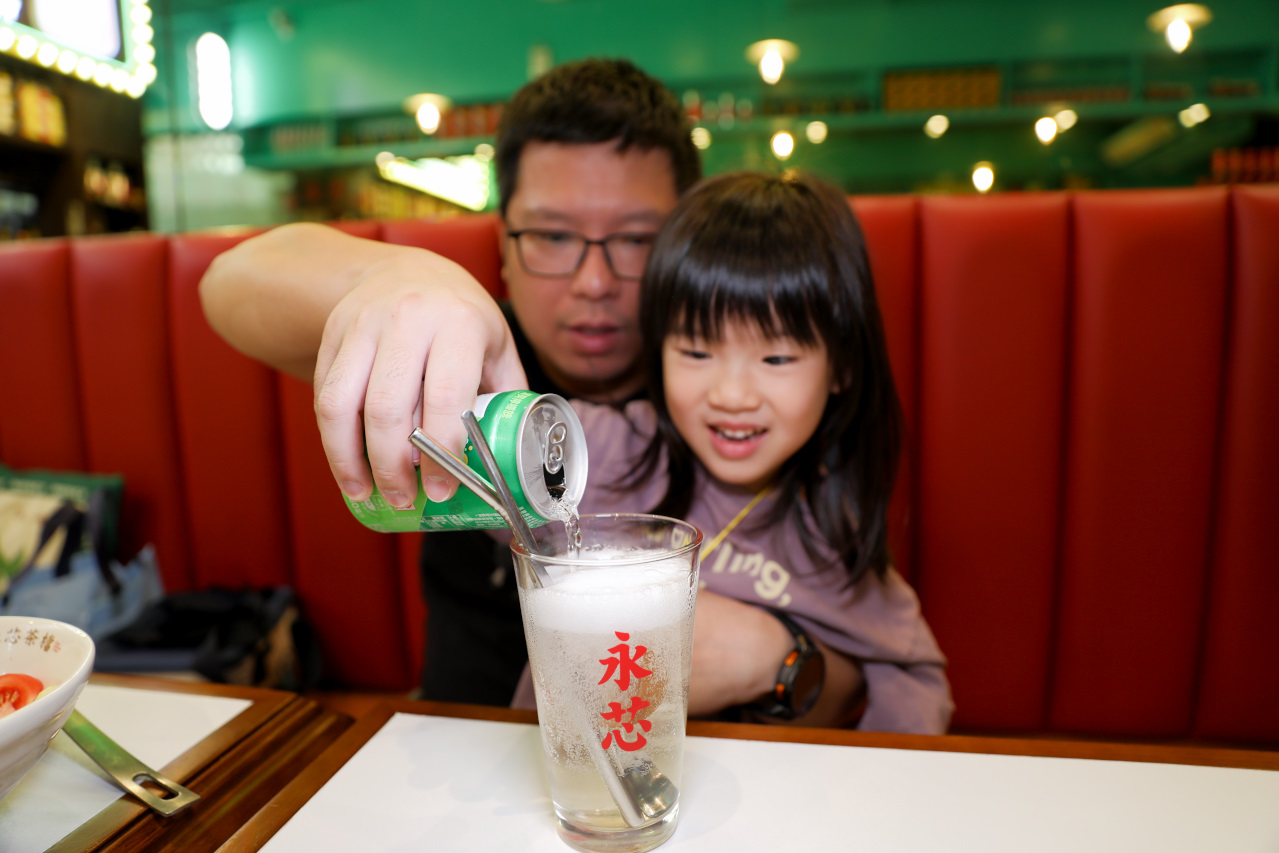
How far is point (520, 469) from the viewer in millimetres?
460

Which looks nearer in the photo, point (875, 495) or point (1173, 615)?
point (875, 495)

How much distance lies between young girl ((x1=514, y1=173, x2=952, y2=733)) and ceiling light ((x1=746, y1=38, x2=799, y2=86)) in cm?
393

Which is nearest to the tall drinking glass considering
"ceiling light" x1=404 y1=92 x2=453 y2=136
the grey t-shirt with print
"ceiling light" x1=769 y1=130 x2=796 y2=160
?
the grey t-shirt with print

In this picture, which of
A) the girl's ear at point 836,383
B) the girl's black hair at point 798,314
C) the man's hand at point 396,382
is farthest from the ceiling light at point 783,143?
the man's hand at point 396,382

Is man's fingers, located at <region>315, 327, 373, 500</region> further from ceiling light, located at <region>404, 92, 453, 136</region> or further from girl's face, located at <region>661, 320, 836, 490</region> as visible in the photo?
ceiling light, located at <region>404, 92, 453, 136</region>

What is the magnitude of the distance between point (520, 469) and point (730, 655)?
16.4 inches

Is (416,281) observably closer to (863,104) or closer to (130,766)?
(130,766)

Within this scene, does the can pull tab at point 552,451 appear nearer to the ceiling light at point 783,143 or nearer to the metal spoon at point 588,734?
the metal spoon at point 588,734

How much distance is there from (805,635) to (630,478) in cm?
32

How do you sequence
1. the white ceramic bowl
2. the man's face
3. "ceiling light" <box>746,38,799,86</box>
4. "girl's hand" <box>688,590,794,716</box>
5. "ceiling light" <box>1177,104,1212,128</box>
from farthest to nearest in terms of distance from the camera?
"ceiling light" <box>746,38,799,86</box> < "ceiling light" <box>1177,104,1212,128</box> < the man's face < "girl's hand" <box>688,590,794,716</box> < the white ceramic bowl

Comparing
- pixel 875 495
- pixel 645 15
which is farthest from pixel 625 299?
pixel 645 15

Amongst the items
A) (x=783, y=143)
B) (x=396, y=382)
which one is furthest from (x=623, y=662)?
(x=783, y=143)

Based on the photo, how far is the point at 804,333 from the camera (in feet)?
3.08

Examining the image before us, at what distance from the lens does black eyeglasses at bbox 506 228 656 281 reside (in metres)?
1.18
